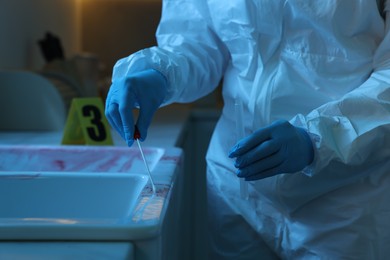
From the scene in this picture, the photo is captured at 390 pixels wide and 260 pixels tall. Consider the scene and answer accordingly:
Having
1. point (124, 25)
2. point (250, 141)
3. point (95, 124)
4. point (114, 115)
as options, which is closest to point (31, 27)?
point (124, 25)

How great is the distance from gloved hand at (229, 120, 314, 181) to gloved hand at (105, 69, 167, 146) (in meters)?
0.14

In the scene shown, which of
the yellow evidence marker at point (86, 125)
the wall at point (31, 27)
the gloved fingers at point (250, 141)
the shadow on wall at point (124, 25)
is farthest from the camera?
the shadow on wall at point (124, 25)

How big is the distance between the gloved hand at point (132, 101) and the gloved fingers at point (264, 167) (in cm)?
15

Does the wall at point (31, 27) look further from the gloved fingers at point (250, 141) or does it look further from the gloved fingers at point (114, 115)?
the gloved fingers at point (250, 141)

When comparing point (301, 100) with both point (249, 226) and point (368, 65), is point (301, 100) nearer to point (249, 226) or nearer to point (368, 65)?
point (368, 65)

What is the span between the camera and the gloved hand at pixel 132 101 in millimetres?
754

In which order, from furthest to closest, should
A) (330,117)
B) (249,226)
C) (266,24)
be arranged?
(249,226) → (266,24) → (330,117)

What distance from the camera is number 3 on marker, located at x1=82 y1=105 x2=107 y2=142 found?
1.16m

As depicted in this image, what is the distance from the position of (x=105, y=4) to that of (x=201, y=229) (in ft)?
3.47

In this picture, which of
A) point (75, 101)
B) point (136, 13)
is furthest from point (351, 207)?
point (136, 13)

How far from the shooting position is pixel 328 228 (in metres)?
0.84

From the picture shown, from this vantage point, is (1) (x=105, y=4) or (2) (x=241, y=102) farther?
(1) (x=105, y=4)

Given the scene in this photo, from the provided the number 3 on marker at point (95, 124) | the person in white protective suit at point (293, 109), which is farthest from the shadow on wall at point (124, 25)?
the person in white protective suit at point (293, 109)

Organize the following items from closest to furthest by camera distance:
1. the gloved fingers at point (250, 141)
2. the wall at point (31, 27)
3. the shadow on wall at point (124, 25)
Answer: the gloved fingers at point (250, 141), the wall at point (31, 27), the shadow on wall at point (124, 25)
